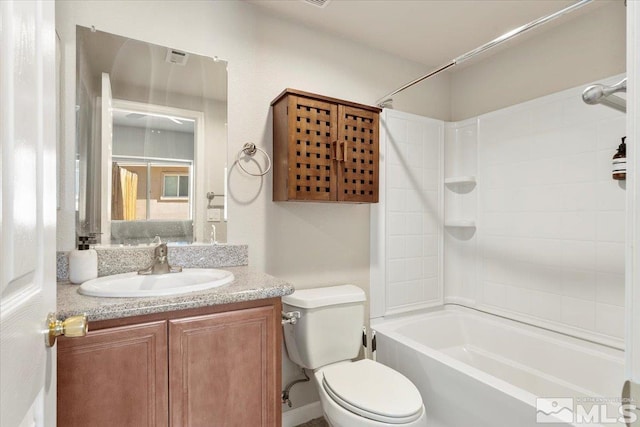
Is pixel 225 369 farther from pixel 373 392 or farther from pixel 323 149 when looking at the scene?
pixel 323 149

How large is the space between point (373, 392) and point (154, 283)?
107cm

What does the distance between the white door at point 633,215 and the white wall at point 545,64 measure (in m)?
1.78

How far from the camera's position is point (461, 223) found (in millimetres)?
2537

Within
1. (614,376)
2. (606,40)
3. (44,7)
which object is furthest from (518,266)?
(44,7)

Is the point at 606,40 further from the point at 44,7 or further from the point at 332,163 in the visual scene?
the point at 44,7

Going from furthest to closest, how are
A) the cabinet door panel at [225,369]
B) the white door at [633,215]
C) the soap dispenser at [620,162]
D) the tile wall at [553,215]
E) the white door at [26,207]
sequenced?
the tile wall at [553,215], the soap dispenser at [620,162], the cabinet door panel at [225,369], the white door at [633,215], the white door at [26,207]

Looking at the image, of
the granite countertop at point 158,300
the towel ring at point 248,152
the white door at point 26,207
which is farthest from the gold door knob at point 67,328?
the towel ring at point 248,152

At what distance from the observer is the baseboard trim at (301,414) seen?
198cm

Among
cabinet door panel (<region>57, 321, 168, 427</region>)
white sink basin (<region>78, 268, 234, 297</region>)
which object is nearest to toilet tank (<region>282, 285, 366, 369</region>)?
white sink basin (<region>78, 268, 234, 297</region>)

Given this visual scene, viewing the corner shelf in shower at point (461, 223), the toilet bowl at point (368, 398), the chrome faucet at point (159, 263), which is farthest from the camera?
the corner shelf in shower at point (461, 223)

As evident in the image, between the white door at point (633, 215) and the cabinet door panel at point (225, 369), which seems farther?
the cabinet door panel at point (225, 369)

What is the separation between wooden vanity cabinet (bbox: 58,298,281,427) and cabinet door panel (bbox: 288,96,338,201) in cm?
72

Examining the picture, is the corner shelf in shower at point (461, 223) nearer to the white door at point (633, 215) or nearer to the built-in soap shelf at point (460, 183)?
the built-in soap shelf at point (460, 183)

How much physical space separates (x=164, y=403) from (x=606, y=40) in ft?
9.42
